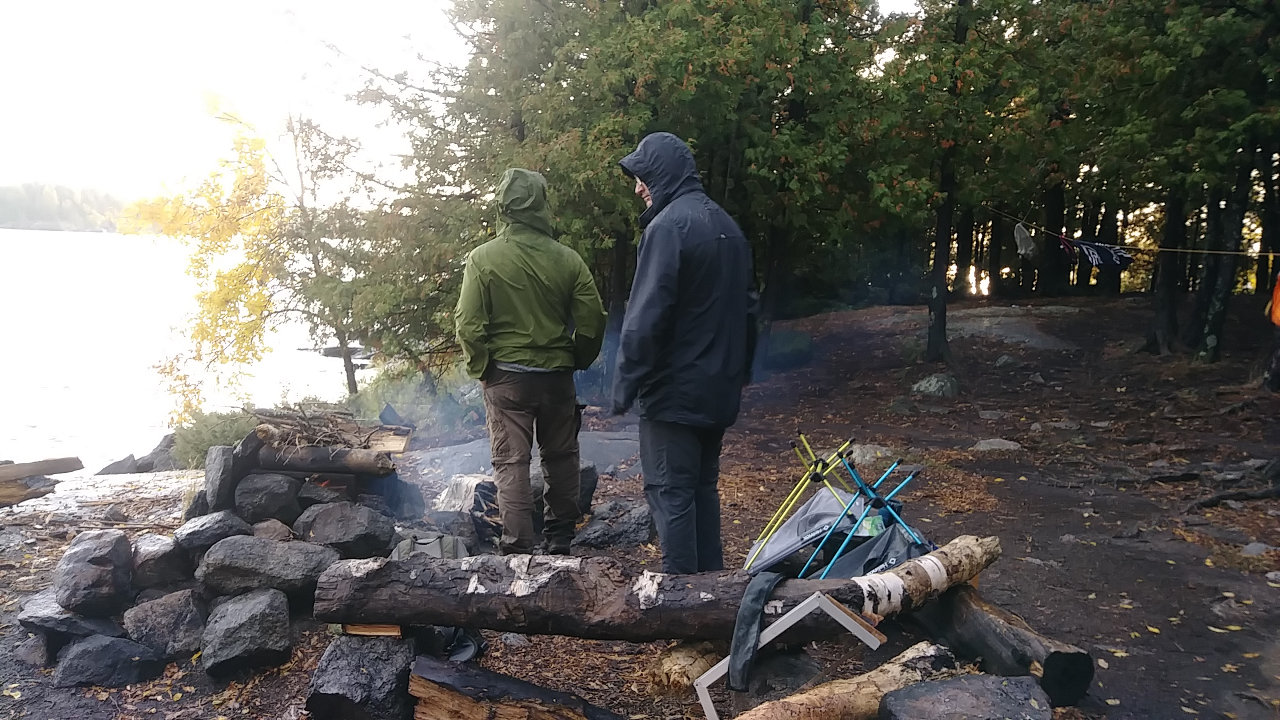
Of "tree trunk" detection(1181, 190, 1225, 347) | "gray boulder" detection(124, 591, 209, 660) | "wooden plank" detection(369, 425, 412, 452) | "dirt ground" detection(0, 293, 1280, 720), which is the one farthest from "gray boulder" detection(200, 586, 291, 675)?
"tree trunk" detection(1181, 190, 1225, 347)

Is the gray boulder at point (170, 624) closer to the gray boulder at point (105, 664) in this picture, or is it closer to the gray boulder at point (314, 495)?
the gray boulder at point (105, 664)

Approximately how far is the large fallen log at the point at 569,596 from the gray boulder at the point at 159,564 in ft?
5.64

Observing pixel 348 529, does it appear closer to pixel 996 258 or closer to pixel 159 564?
pixel 159 564

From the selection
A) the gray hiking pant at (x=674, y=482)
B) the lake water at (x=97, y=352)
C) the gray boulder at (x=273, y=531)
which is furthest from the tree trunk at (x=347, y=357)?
the gray hiking pant at (x=674, y=482)

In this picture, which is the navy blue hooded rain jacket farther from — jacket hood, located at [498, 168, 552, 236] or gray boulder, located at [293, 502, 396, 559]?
gray boulder, located at [293, 502, 396, 559]

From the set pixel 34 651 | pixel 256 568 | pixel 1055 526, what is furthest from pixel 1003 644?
pixel 34 651

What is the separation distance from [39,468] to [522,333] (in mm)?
5808

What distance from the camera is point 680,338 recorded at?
3.91 meters

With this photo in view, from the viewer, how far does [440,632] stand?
4.00 meters

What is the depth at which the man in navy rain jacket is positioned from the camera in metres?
3.82

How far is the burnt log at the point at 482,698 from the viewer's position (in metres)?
3.35

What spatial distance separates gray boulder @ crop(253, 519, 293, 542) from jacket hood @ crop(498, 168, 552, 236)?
229 centimetres

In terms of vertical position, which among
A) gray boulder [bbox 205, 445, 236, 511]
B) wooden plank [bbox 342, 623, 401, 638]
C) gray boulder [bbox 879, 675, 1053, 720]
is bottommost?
gray boulder [bbox 879, 675, 1053, 720]

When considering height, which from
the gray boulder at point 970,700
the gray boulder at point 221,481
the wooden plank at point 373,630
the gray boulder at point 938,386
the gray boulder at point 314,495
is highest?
the gray boulder at point 221,481
